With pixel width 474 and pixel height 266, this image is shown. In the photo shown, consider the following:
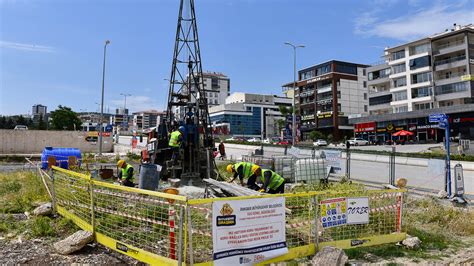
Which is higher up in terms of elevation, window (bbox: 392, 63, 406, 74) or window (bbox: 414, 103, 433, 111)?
window (bbox: 392, 63, 406, 74)

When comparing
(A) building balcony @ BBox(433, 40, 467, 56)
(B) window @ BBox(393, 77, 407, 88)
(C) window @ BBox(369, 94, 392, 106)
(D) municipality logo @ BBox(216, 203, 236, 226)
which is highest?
(A) building balcony @ BBox(433, 40, 467, 56)

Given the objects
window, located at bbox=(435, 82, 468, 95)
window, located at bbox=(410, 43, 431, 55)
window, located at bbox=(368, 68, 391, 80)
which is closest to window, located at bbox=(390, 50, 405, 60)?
window, located at bbox=(410, 43, 431, 55)

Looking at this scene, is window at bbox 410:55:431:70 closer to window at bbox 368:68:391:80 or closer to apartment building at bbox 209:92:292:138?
window at bbox 368:68:391:80

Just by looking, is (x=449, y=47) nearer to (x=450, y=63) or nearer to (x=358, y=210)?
(x=450, y=63)

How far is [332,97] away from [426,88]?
2427 centimetres

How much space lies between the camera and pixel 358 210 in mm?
6832

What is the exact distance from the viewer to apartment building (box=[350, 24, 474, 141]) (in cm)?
5181

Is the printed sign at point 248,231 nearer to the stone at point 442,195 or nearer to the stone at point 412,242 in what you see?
the stone at point 412,242

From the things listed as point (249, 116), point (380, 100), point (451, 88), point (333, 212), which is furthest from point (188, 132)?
point (249, 116)

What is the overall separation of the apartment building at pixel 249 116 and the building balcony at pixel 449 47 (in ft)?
175

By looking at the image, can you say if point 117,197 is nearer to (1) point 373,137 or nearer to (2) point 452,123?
(2) point 452,123

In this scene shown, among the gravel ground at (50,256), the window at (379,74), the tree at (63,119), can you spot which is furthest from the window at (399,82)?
the tree at (63,119)

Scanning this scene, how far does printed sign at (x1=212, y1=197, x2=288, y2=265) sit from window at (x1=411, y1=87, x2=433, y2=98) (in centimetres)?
5939

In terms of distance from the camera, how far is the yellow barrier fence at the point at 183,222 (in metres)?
5.17
